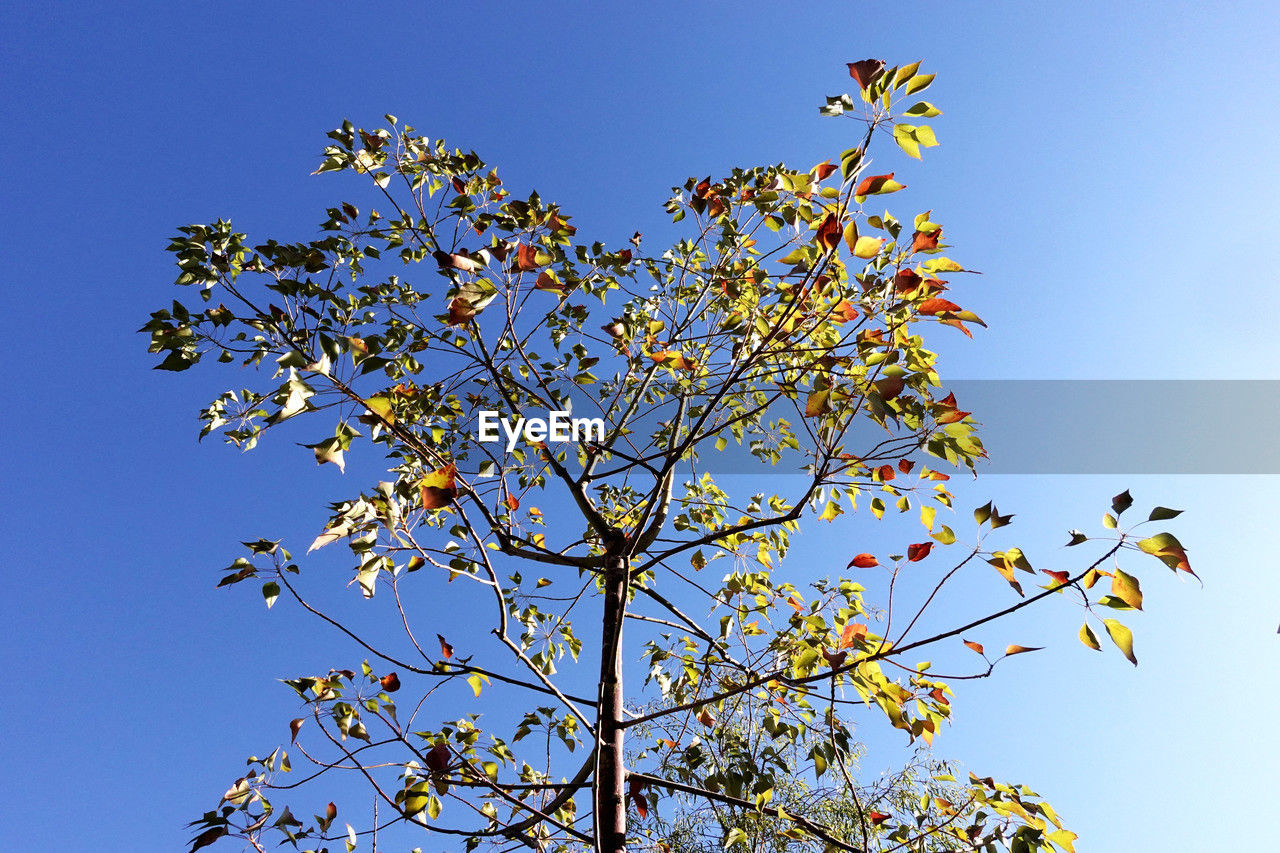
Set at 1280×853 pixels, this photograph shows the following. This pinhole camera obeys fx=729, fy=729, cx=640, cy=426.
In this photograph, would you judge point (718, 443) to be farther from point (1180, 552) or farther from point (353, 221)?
point (1180, 552)

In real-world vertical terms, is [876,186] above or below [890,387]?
above

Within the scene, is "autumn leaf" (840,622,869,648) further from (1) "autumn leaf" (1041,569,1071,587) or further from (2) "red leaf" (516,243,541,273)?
(2) "red leaf" (516,243,541,273)

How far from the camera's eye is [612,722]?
1756mm

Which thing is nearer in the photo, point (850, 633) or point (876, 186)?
point (876, 186)

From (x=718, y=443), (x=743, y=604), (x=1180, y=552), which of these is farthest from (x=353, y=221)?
(x=1180, y=552)

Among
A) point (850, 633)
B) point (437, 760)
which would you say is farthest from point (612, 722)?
point (850, 633)

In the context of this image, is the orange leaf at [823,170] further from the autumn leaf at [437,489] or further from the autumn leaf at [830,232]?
the autumn leaf at [437,489]

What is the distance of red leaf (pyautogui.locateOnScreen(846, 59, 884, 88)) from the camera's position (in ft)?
3.65

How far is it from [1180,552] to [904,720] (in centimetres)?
57

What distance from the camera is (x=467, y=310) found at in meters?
1.28

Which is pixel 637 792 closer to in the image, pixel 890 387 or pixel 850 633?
pixel 850 633

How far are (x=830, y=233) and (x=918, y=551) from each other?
68 centimetres

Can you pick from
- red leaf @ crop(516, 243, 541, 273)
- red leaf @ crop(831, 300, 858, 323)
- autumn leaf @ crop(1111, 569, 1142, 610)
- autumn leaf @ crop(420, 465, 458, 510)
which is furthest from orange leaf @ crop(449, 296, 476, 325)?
autumn leaf @ crop(1111, 569, 1142, 610)

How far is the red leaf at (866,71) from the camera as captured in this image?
1111 millimetres
